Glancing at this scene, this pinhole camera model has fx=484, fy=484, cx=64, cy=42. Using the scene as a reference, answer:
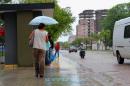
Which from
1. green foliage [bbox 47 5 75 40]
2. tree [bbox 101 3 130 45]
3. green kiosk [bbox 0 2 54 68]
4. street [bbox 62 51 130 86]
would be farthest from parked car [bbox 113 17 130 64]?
tree [bbox 101 3 130 45]

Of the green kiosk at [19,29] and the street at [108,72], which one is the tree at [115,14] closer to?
the street at [108,72]

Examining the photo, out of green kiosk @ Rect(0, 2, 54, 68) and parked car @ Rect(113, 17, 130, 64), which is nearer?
green kiosk @ Rect(0, 2, 54, 68)

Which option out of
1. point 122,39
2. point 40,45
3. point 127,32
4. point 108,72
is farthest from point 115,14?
point 40,45

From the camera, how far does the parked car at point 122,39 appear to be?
26845mm

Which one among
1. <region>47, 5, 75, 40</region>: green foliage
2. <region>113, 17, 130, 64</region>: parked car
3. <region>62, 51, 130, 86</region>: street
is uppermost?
<region>47, 5, 75, 40</region>: green foliage

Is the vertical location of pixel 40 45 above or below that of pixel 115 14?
below

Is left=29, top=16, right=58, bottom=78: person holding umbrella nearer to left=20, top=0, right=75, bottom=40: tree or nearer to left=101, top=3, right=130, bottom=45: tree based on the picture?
left=20, top=0, right=75, bottom=40: tree

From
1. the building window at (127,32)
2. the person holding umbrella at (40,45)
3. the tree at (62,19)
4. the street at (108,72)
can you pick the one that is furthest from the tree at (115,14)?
the person holding umbrella at (40,45)

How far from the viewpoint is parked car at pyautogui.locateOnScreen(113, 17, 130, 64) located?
88.1 ft

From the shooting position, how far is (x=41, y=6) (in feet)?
71.8

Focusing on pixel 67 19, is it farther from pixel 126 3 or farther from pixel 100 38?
pixel 100 38

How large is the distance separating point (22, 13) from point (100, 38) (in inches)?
5363

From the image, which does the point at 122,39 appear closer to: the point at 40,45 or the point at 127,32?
the point at 127,32

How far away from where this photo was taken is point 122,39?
2764 cm
